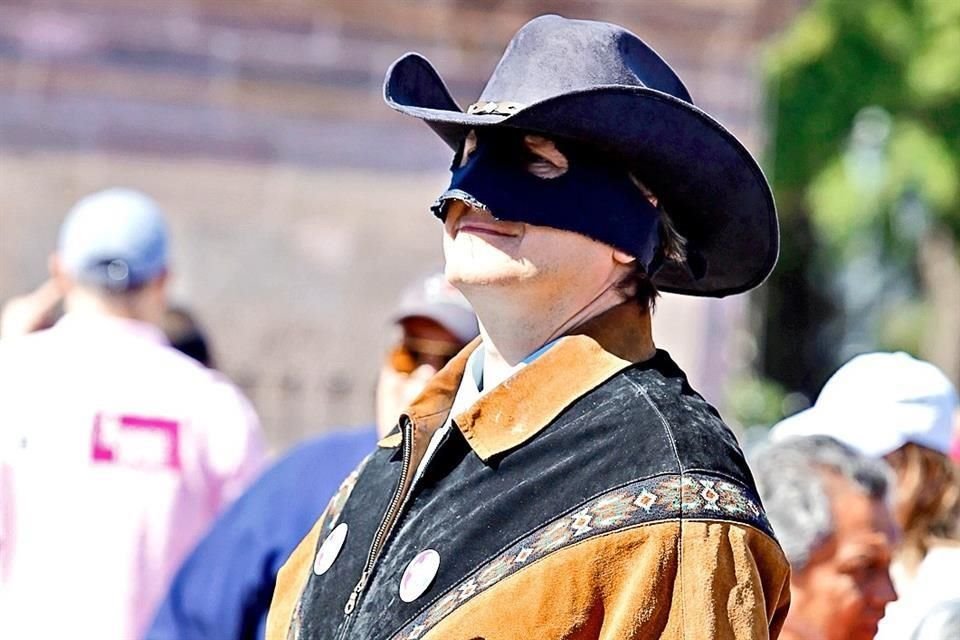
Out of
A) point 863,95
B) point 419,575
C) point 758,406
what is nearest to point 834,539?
point 419,575

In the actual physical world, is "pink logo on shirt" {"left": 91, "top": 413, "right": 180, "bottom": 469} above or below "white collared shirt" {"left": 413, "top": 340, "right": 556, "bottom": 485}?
below

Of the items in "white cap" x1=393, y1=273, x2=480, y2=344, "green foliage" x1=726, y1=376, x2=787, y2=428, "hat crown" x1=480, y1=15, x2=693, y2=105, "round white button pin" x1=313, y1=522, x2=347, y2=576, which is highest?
"hat crown" x1=480, y1=15, x2=693, y2=105

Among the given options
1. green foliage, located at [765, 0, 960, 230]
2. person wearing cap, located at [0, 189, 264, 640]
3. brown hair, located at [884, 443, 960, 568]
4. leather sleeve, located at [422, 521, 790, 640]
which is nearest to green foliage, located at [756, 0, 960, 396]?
green foliage, located at [765, 0, 960, 230]

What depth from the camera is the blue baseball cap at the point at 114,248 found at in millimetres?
4535

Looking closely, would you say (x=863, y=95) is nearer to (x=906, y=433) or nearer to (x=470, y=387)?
(x=906, y=433)

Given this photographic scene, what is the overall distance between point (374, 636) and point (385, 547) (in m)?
0.15

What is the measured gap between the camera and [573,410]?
255 cm

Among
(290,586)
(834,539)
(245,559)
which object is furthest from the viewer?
(245,559)

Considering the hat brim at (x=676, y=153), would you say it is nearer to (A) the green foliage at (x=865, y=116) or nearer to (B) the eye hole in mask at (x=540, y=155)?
(B) the eye hole in mask at (x=540, y=155)

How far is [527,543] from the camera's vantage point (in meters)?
2.42

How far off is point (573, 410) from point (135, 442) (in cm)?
196

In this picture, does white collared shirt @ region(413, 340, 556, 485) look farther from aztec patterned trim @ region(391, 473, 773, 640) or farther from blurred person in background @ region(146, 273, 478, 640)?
blurred person in background @ region(146, 273, 478, 640)

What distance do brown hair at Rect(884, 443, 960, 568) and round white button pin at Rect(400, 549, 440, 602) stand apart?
1895mm

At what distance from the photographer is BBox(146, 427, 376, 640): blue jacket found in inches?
154
